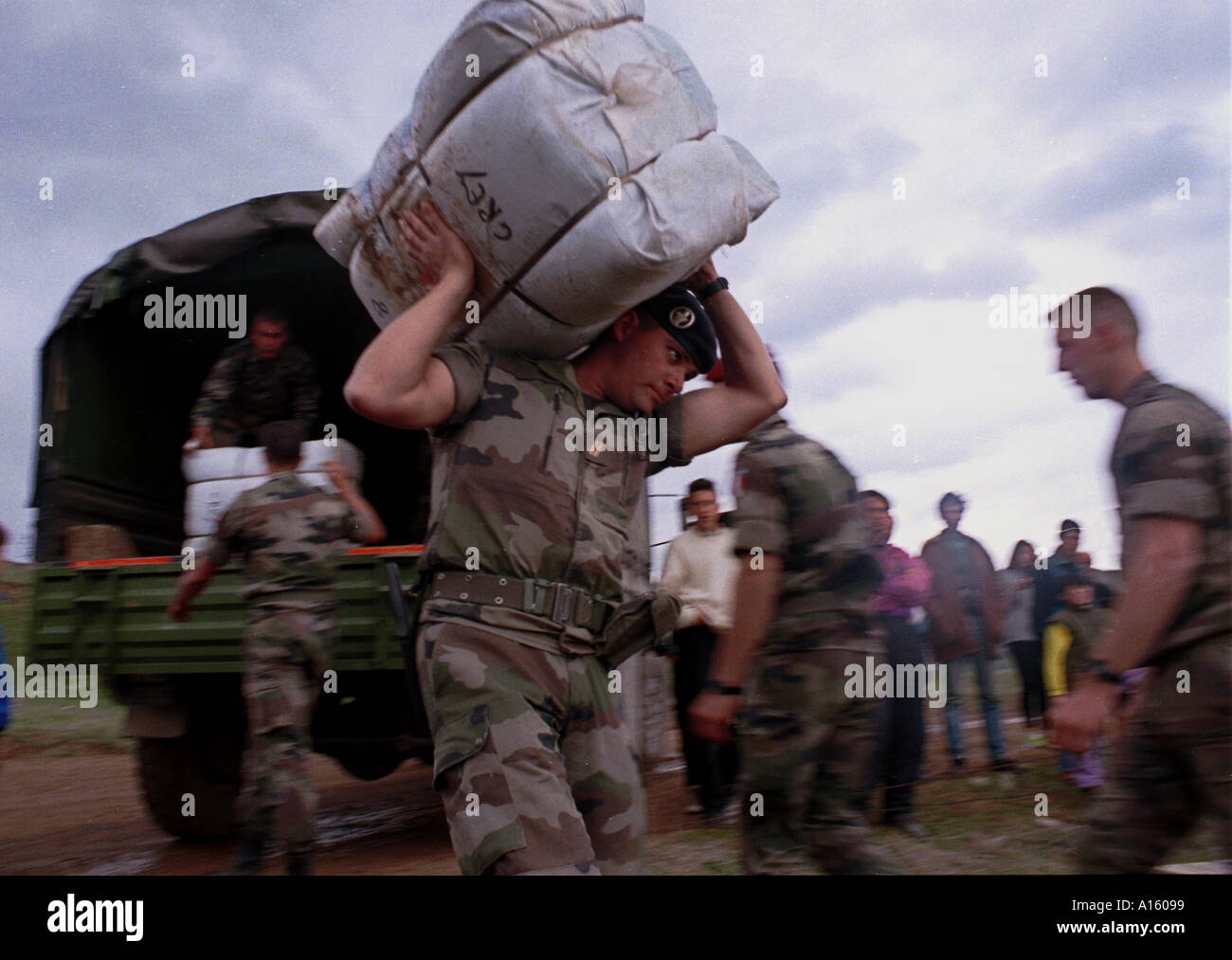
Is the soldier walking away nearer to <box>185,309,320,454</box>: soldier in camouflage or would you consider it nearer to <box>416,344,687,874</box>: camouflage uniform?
<box>185,309,320,454</box>: soldier in camouflage

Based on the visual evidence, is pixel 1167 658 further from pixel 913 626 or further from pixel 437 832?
pixel 437 832

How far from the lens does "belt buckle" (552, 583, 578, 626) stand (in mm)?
2461

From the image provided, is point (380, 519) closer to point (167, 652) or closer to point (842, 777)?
point (167, 652)

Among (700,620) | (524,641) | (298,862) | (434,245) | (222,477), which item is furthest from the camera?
(700,620)

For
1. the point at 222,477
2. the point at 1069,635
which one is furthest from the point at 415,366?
the point at 1069,635

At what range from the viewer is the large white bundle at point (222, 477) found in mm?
5445

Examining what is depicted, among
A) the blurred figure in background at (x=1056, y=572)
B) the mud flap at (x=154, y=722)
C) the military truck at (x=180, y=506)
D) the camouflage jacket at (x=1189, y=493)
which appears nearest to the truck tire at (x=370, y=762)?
the military truck at (x=180, y=506)

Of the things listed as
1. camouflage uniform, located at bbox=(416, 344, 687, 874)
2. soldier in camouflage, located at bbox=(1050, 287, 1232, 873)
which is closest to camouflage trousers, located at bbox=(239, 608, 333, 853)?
camouflage uniform, located at bbox=(416, 344, 687, 874)

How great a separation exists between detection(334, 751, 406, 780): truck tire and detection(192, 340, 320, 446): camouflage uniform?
1.65 meters

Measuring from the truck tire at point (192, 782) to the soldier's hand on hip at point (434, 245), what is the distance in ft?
13.0

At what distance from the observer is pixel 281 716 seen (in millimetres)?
4668

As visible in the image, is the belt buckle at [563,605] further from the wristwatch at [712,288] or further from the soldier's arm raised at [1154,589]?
the soldier's arm raised at [1154,589]

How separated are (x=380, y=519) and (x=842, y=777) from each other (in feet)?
13.2

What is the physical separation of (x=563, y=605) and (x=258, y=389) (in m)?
4.23
